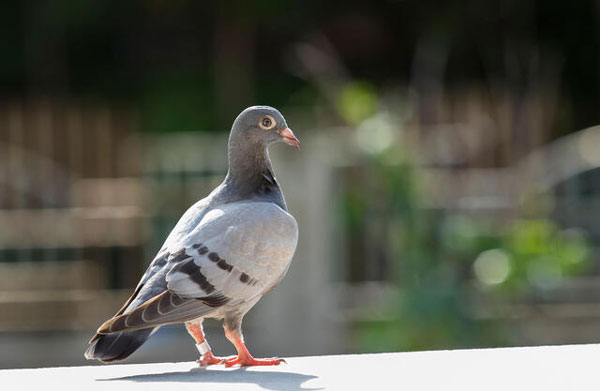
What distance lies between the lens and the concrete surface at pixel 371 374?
8.23 feet

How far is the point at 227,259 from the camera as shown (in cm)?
273

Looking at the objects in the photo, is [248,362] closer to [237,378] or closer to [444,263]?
[237,378]

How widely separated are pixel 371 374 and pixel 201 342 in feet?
1.56

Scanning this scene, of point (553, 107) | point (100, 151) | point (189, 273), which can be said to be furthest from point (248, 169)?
point (553, 107)

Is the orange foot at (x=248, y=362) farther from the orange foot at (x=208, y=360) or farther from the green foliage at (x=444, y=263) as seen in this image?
the green foliage at (x=444, y=263)

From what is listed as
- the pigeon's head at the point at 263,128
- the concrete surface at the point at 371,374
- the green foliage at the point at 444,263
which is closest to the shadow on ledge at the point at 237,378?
the concrete surface at the point at 371,374

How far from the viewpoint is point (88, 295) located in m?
7.12

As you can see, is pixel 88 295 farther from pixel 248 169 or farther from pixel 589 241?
pixel 248 169

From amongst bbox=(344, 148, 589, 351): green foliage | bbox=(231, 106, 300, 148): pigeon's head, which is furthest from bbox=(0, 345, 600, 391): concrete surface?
bbox=(344, 148, 589, 351): green foliage

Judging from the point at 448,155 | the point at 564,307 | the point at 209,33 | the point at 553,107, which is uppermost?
the point at 209,33

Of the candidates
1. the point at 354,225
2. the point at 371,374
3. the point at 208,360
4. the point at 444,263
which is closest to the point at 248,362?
the point at 208,360

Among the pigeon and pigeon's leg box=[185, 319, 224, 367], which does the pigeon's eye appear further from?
pigeon's leg box=[185, 319, 224, 367]

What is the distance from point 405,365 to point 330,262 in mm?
4097

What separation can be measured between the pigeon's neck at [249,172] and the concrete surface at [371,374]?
0.47 meters
